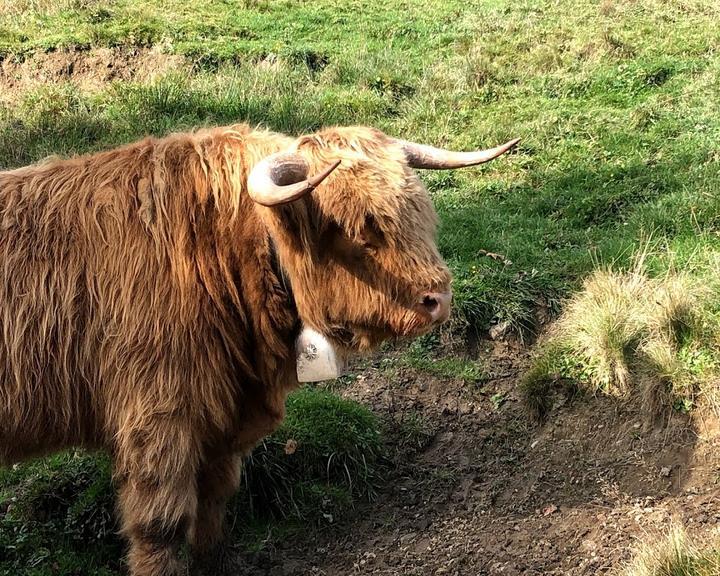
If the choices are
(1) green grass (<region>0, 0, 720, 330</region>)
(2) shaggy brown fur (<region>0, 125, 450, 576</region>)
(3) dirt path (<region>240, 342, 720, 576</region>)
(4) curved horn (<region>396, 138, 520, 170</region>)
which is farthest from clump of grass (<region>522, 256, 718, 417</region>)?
(2) shaggy brown fur (<region>0, 125, 450, 576</region>)

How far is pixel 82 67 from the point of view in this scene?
11734mm

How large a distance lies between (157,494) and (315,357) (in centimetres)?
91

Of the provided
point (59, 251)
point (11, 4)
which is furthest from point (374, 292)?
point (11, 4)

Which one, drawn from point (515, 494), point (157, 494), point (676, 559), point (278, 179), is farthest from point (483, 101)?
point (157, 494)

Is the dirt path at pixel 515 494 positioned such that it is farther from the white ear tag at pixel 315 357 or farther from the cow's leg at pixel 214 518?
the white ear tag at pixel 315 357

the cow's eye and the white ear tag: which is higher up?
the cow's eye

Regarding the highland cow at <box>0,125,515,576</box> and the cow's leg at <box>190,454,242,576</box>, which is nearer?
the highland cow at <box>0,125,515,576</box>

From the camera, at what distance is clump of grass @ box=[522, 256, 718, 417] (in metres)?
4.57

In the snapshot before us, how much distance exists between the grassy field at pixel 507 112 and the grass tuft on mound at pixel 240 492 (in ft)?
3.00

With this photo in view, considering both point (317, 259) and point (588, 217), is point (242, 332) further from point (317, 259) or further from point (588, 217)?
point (588, 217)

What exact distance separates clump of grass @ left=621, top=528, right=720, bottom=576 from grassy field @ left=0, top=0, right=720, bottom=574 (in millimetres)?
1308

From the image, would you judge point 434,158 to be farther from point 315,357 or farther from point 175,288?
point 175,288

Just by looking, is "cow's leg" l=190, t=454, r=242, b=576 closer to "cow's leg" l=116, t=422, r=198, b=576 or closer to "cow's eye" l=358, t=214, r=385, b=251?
"cow's leg" l=116, t=422, r=198, b=576

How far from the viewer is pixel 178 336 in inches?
133
